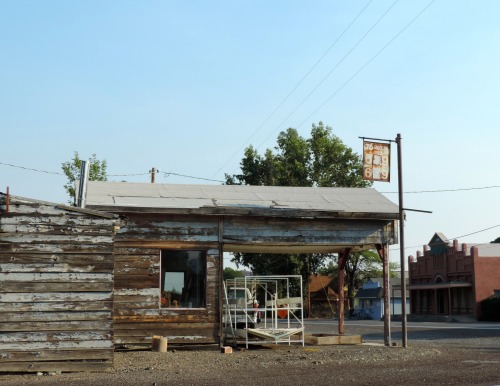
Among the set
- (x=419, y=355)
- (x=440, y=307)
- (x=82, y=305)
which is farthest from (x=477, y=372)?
(x=440, y=307)

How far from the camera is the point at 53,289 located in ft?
47.6

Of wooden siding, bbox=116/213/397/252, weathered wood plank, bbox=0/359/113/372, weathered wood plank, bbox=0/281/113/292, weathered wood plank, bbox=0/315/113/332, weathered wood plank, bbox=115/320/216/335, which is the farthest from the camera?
wooden siding, bbox=116/213/397/252

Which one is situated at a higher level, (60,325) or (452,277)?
(452,277)

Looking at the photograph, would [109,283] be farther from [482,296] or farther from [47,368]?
[482,296]

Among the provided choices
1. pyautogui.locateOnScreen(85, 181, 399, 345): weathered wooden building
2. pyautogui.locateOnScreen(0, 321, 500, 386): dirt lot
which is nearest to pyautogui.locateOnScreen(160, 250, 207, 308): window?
pyautogui.locateOnScreen(85, 181, 399, 345): weathered wooden building

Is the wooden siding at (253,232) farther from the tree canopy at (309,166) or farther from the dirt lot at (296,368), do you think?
the tree canopy at (309,166)

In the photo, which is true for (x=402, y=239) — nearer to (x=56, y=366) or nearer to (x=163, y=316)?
(x=163, y=316)

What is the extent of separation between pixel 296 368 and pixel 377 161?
8.51 m

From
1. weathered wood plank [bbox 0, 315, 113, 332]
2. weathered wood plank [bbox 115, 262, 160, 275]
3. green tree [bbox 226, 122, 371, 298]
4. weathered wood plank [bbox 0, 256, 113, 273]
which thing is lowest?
weathered wood plank [bbox 0, 315, 113, 332]

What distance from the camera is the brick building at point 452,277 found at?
2319 inches

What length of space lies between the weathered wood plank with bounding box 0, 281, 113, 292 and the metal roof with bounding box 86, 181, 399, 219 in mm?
4837

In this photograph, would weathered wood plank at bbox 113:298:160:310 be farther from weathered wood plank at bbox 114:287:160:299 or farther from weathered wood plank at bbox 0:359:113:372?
weathered wood plank at bbox 0:359:113:372

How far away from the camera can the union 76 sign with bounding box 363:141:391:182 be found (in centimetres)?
2152

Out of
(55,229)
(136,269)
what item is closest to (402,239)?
(136,269)
